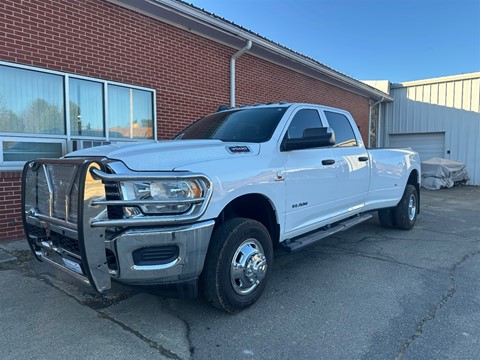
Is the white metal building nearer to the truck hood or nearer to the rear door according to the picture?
the rear door

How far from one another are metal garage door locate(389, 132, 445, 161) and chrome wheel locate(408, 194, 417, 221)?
1196cm

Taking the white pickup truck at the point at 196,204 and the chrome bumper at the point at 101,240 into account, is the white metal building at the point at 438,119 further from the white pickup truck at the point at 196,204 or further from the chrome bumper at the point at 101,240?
the chrome bumper at the point at 101,240

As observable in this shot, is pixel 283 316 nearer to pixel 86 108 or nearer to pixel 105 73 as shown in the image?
pixel 86 108

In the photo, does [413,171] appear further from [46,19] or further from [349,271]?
[46,19]

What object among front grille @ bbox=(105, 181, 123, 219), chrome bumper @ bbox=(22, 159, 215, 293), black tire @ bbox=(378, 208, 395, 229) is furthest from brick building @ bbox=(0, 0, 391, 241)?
black tire @ bbox=(378, 208, 395, 229)

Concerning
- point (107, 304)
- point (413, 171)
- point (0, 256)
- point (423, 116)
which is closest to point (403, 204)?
point (413, 171)

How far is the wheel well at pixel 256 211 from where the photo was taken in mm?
3446

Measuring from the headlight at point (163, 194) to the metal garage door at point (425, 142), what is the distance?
17375mm

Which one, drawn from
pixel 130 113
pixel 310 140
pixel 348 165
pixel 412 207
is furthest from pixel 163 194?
pixel 412 207

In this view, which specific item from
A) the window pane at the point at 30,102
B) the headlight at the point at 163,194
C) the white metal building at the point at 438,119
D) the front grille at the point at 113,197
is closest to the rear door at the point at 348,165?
the headlight at the point at 163,194

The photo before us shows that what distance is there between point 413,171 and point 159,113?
16.9 feet

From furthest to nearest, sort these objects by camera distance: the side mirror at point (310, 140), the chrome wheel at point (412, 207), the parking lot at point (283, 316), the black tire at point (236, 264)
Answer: the chrome wheel at point (412, 207) < the side mirror at point (310, 140) < the black tire at point (236, 264) < the parking lot at point (283, 316)

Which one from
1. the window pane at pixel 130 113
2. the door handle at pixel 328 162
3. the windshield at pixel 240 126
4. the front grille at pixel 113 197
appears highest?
the window pane at pixel 130 113

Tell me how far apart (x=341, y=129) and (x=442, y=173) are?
1187cm
